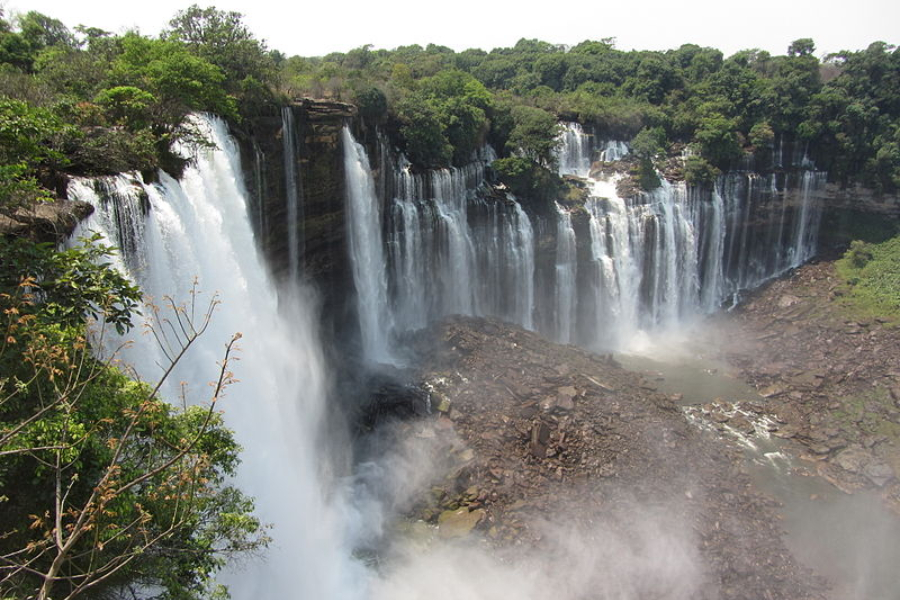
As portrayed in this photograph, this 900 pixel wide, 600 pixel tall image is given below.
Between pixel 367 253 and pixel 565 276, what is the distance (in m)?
11.0

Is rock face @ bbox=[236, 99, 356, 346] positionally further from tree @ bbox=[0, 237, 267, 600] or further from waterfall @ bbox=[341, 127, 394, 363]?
tree @ bbox=[0, 237, 267, 600]

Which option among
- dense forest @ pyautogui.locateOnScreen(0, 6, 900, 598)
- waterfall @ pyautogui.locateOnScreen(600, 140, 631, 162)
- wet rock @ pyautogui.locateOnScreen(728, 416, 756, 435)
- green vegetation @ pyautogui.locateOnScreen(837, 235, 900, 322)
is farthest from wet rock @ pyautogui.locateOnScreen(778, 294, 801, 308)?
wet rock @ pyautogui.locateOnScreen(728, 416, 756, 435)

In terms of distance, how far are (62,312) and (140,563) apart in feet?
12.4

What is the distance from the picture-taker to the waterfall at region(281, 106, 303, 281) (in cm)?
2044

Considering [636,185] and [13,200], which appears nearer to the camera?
[13,200]

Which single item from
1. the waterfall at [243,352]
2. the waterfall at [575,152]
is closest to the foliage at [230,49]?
the waterfall at [243,352]

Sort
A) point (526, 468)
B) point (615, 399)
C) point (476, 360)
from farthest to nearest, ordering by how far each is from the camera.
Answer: point (476, 360)
point (615, 399)
point (526, 468)

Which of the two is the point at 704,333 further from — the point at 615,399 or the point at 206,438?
the point at 206,438

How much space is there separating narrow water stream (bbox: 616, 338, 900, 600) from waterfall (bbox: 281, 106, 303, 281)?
54.0ft

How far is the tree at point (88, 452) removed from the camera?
6832mm

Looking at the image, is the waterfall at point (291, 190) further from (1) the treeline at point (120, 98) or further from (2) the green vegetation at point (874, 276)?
(2) the green vegetation at point (874, 276)

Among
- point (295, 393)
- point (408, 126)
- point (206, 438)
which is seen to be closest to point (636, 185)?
point (408, 126)

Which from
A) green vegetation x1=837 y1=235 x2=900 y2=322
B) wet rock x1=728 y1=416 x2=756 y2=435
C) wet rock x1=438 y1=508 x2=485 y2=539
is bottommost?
wet rock x1=728 y1=416 x2=756 y2=435

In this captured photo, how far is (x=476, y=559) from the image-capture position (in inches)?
602
